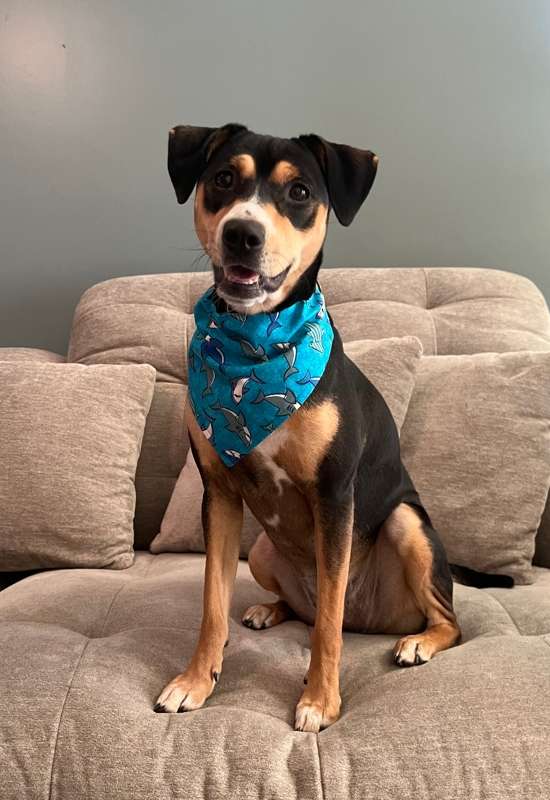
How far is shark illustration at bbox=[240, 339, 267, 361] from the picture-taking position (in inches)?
53.1

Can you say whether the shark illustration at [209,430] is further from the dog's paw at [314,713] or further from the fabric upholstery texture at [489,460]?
the fabric upholstery texture at [489,460]

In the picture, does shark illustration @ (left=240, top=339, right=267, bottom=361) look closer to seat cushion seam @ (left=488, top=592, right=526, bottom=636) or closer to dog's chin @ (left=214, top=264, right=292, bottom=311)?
dog's chin @ (left=214, top=264, right=292, bottom=311)

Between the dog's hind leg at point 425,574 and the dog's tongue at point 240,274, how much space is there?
0.65 meters

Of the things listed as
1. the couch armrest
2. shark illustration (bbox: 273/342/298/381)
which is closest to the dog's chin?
shark illustration (bbox: 273/342/298/381)

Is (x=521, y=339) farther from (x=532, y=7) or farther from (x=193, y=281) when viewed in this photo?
(x=532, y=7)

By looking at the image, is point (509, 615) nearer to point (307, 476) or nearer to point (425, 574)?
point (425, 574)

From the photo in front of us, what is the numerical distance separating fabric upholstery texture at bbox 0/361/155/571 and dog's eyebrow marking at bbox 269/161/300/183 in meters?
1.00

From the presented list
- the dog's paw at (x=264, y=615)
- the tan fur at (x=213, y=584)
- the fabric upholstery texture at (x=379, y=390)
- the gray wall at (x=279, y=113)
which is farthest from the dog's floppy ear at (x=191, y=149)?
the gray wall at (x=279, y=113)

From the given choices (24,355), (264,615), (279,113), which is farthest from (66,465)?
(279,113)

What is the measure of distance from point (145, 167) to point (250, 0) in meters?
0.75

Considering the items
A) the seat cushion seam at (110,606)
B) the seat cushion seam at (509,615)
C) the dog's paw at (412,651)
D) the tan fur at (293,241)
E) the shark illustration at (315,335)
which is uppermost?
the tan fur at (293,241)

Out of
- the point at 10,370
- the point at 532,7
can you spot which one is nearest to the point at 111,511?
the point at 10,370

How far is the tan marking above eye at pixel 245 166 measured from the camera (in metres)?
1.26

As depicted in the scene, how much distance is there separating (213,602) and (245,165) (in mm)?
817
